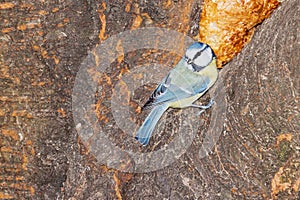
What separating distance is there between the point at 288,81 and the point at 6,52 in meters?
0.72

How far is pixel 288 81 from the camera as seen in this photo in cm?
87

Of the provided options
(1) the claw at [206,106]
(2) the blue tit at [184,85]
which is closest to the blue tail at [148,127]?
(2) the blue tit at [184,85]

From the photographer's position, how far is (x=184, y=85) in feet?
4.05

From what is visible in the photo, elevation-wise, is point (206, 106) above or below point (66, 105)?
above

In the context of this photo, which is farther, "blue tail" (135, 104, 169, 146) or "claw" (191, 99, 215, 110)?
"blue tail" (135, 104, 169, 146)

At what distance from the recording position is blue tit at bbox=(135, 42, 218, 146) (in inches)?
46.5

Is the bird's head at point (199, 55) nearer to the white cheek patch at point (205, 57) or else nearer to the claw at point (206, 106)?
the white cheek patch at point (205, 57)

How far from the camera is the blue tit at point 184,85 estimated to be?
1181mm

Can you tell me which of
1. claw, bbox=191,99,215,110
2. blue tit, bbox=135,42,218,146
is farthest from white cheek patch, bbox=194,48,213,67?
claw, bbox=191,99,215,110

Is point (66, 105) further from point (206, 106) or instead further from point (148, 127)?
point (206, 106)

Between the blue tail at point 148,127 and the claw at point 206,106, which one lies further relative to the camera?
the blue tail at point 148,127

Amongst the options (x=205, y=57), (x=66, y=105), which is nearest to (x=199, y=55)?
(x=205, y=57)

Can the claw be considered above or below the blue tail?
above

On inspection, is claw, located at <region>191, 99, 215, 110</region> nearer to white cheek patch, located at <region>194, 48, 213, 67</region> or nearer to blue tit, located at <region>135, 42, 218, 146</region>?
blue tit, located at <region>135, 42, 218, 146</region>
